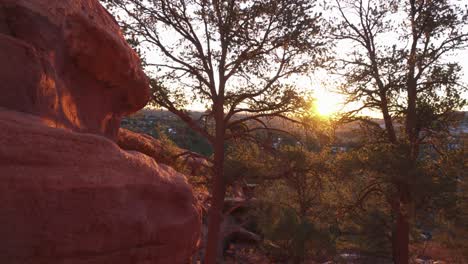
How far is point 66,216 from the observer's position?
3.62 metres

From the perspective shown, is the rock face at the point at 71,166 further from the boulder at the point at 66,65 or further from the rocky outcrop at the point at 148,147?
the rocky outcrop at the point at 148,147

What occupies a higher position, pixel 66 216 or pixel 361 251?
pixel 66 216

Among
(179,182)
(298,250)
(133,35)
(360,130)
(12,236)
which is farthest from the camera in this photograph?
(298,250)

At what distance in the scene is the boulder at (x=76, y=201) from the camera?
326 centimetres

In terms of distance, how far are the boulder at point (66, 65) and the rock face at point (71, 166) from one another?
0.04 ft

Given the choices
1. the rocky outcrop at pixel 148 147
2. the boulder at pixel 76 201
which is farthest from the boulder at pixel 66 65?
the rocky outcrop at pixel 148 147

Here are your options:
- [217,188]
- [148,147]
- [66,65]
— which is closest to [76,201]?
[66,65]

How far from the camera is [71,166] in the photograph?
151 inches

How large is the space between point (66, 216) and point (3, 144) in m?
0.82

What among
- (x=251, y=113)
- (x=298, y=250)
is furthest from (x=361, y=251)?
(x=251, y=113)

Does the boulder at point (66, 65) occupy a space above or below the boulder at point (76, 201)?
above

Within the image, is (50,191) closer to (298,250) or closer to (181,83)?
(181,83)

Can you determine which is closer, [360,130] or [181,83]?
[181,83]

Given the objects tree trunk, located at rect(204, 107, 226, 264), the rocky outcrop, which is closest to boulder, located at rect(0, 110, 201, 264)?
the rocky outcrop
